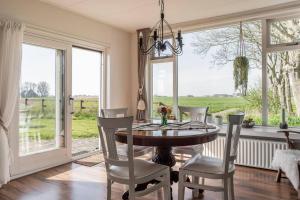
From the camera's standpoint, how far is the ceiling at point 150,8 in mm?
3689

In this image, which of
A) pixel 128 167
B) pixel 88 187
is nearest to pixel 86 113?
pixel 88 187

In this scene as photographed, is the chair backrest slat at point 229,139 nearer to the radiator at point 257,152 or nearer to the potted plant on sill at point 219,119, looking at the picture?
the radiator at point 257,152

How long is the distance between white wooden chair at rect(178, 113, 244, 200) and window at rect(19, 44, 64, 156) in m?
2.50

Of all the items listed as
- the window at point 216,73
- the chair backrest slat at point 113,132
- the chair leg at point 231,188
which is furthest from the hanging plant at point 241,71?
the chair backrest slat at point 113,132

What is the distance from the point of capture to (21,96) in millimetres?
3488

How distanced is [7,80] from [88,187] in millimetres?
1737

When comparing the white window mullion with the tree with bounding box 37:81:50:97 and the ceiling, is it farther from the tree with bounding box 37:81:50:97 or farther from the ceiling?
the tree with bounding box 37:81:50:97

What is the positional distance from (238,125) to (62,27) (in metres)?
3.16

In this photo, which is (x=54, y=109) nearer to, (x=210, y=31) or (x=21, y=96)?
(x=21, y=96)

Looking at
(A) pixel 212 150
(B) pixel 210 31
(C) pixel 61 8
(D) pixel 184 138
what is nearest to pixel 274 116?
(A) pixel 212 150

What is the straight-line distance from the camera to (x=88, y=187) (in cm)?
304

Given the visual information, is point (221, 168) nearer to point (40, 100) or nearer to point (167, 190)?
point (167, 190)

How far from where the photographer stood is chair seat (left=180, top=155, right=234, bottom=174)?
7.30 ft

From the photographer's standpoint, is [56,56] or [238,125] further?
[56,56]
